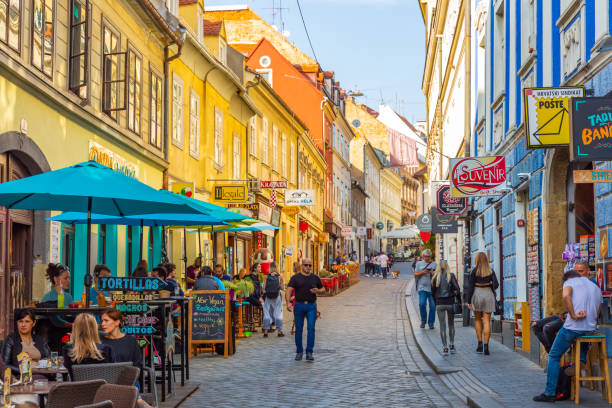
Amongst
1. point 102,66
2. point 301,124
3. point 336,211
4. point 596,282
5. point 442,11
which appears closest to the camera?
point 596,282

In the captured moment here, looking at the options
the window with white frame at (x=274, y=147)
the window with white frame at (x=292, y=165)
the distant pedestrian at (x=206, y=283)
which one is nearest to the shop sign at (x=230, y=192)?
the distant pedestrian at (x=206, y=283)

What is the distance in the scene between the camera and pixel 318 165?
170 feet

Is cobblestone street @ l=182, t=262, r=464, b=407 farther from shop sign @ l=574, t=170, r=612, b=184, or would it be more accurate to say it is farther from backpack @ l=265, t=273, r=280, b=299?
shop sign @ l=574, t=170, r=612, b=184

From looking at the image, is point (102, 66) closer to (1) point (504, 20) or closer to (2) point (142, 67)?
(2) point (142, 67)

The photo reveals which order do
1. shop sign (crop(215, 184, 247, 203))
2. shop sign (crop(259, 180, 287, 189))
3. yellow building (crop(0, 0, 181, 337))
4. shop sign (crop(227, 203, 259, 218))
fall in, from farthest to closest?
shop sign (crop(259, 180, 287, 189)) → shop sign (crop(227, 203, 259, 218)) → shop sign (crop(215, 184, 247, 203)) → yellow building (crop(0, 0, 181, 337))

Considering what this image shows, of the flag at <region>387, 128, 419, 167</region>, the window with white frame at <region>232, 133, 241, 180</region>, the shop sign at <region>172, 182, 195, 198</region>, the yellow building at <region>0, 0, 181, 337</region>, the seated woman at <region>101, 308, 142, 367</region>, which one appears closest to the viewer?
the seated woman at <region>101, 308, 142, 367</region>

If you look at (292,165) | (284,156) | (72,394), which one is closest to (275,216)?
(284,156)

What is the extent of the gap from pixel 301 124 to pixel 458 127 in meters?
14.4

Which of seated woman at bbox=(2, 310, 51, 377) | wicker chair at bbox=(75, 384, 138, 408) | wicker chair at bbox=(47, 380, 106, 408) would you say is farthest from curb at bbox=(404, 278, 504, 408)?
wicker chair at bbox=(47, 380, 106, 408)

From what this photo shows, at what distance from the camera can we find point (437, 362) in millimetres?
13883

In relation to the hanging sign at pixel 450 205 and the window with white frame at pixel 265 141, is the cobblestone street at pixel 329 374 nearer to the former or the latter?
the hanging sign at pixel 450 205

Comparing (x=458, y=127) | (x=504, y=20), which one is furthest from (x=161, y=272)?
(x=458, y=127)

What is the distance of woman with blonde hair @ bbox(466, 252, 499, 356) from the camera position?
14.8 meters

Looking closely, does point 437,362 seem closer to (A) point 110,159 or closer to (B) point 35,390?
(A) point 110,159
